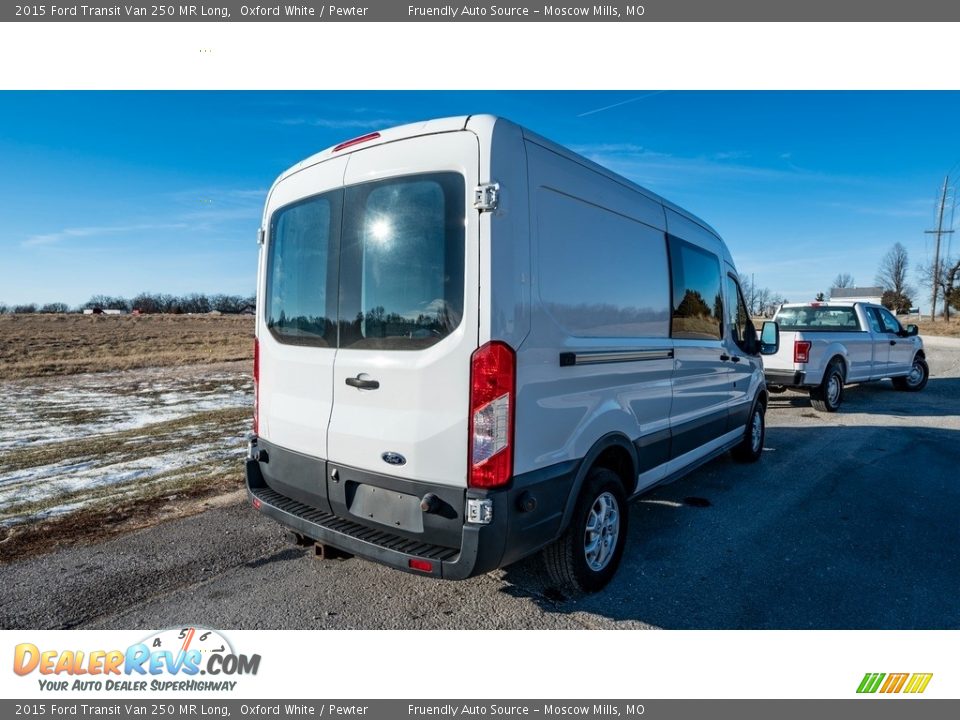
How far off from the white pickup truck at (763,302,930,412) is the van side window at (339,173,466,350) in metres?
8.31

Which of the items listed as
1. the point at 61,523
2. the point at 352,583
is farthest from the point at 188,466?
the point at 352,583

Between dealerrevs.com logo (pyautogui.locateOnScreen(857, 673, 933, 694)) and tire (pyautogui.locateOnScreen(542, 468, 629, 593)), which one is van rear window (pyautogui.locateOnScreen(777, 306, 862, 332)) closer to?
tire (pyautogui.locateOnScreen(542, 468, 629, 593))

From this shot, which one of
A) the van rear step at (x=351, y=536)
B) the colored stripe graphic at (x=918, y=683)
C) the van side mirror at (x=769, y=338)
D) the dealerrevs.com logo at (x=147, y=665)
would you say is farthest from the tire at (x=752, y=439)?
the dealerrevs.com logo at (x=147, y=665)

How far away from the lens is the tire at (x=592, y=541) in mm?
3086

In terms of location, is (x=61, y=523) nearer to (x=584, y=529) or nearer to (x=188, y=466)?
(x=188, y=466)

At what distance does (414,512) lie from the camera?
8.90 ft

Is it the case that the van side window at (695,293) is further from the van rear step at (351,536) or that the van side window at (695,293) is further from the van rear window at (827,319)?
the van rear window at (827,319)

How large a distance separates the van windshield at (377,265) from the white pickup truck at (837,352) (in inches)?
327

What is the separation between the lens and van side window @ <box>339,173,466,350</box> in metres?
2.63

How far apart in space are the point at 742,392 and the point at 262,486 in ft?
15.6

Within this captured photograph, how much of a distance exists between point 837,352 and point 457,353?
9487mm

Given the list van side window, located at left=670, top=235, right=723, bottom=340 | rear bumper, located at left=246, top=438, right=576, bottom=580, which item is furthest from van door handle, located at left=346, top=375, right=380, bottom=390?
van side window, located at left=670, top=235, right=723, bottom=340

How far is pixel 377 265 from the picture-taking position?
2.92 metres

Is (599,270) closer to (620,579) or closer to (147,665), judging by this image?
(620,579)
